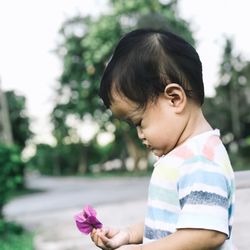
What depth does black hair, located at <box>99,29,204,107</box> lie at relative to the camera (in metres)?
1.29

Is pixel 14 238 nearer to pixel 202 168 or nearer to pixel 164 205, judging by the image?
pixel 164 205

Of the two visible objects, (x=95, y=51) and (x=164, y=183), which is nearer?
(x=164, y=183)

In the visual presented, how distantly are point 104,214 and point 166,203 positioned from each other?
7.54 m

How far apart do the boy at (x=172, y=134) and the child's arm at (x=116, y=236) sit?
0.13m

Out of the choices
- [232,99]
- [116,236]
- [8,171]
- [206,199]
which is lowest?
[232,99]

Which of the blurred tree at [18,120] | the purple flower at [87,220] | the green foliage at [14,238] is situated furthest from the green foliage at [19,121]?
the purple flower at [87,220]

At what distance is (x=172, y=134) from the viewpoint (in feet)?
4.36

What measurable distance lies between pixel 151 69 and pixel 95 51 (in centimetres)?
2345

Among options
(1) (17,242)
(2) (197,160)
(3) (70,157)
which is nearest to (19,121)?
(1) (17,242)

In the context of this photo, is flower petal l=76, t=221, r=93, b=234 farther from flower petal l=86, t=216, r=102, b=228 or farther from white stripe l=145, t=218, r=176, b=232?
white stripe l=145, t=218, r=176, b=232

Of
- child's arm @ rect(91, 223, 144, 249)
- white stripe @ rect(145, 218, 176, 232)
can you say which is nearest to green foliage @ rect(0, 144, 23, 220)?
child's arm @ rect(91, 223, 144, 249)

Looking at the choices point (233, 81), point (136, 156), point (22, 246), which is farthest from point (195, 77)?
point (233, 81)

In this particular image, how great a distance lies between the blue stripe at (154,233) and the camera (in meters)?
1.31

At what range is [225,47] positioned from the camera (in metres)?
43.2
